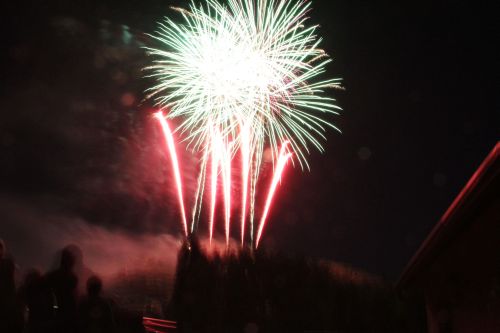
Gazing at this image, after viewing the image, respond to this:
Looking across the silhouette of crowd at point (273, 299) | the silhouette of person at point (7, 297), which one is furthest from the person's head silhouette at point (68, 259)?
the silhouette of crowd at point (273, 299)

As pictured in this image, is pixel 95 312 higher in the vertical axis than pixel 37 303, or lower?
lower

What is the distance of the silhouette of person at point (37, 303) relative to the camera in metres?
4.61

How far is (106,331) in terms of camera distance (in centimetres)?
480

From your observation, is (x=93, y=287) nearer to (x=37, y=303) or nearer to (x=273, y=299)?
(x=37, y=303)

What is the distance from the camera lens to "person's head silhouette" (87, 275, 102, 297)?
191 inches

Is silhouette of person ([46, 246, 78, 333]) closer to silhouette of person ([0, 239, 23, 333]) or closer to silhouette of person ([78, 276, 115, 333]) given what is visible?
silhouette of person ([78, 276, 115, 333])

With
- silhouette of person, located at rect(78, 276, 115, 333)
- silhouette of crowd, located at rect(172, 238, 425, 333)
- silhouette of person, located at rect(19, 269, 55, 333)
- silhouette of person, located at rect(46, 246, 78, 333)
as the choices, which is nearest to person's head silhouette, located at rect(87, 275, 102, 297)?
silhouette of person, located at rect(78, 276, 115, 333)

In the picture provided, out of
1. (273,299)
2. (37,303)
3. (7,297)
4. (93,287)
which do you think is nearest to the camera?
(7,297)

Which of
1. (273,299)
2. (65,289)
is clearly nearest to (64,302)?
(65,289)

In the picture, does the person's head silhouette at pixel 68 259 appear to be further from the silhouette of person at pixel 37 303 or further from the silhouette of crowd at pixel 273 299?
the silhouette of crowd at pixel 273 299

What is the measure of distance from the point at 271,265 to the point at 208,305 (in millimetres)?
7240

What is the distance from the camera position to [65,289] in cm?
477

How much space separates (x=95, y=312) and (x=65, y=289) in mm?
349

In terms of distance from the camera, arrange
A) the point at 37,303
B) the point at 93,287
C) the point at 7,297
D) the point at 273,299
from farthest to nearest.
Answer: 1. the point at 273,299
2. the point at 93,287
3. the point at 37,303
4. the point at 7,297
